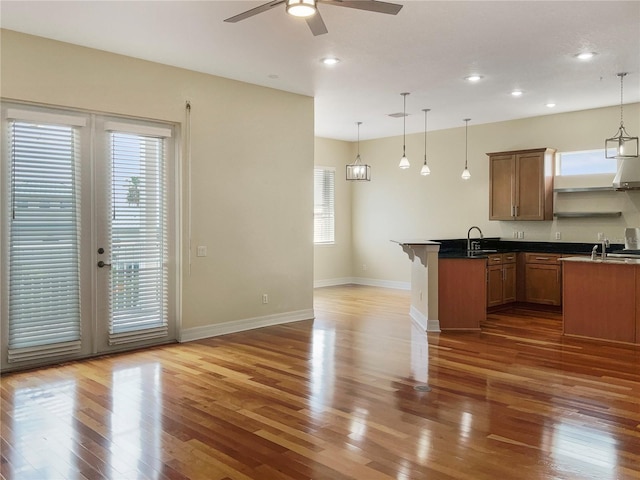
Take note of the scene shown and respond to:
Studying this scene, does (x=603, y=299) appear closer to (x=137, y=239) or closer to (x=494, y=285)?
(x=494, y=285)

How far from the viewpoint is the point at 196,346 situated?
18.8 feet

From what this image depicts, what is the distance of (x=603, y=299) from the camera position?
5938 mm

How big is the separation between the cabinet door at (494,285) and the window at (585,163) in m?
1.88

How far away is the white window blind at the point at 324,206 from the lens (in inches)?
422

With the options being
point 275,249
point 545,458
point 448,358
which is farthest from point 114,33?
point 545,458

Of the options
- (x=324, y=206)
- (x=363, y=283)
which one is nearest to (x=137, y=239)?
(x=324, y=206)

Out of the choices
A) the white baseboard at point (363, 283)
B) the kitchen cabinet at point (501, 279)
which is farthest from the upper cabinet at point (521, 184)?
the white baseboard at point (363, 283)

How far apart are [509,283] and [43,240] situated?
6507 mm

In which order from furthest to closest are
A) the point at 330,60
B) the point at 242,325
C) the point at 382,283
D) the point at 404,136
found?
1. the point at 382,283
2. the point at 404,136
3. the point at 242,325
4. the point at 330,60

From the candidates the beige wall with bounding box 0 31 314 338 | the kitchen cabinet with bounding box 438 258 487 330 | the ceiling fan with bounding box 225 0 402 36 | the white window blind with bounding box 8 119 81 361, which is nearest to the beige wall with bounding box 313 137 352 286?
the beige wall with bounding box 0 31 314 338

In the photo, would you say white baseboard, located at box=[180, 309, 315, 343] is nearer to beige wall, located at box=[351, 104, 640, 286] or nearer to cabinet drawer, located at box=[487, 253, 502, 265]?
cabinet drawer, located at box=[487, 253, 502, 265]

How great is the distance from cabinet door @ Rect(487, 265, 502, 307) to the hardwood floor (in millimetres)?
1965

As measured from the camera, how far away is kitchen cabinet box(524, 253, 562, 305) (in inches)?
314

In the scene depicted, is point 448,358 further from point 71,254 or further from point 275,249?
point 71,254
